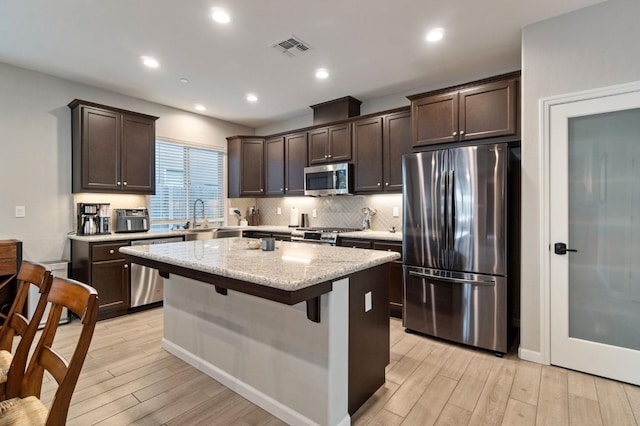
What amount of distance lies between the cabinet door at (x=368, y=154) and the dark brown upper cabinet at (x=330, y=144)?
13 cm

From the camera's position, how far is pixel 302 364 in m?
1.86

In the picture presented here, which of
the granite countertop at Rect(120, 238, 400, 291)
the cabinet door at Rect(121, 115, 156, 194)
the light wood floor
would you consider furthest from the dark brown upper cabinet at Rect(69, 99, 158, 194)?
the light wood floor

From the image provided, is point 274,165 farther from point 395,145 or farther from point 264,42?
point 264,42

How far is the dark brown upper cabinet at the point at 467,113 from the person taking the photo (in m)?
3.03

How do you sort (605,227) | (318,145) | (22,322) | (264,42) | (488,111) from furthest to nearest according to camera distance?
(318,145) < (488,111) < (264,42) < (605,227) < (22,322)

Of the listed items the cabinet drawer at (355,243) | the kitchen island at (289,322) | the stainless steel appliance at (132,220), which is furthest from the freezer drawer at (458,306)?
the stainless steel appliance at (132,220)

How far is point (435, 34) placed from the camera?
2.87 meters

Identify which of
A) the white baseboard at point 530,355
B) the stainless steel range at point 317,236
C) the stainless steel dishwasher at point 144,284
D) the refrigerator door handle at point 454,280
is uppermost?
the stainless steel range at point 317,236

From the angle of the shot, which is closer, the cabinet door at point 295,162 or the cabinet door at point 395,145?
the cabinet door at point 395,145

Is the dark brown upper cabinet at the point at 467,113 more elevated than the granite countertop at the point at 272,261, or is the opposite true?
the dark brown upper cabinet at the point at 467,113

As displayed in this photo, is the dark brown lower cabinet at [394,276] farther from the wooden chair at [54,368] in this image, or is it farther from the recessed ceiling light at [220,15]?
the wooden chair at [54,368]

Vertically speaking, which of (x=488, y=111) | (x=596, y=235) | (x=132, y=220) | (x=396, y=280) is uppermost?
(x=488, y=111)

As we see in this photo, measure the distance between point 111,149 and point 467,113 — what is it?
421cm

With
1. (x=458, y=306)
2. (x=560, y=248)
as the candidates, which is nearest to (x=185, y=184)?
(x=458, y=306)
